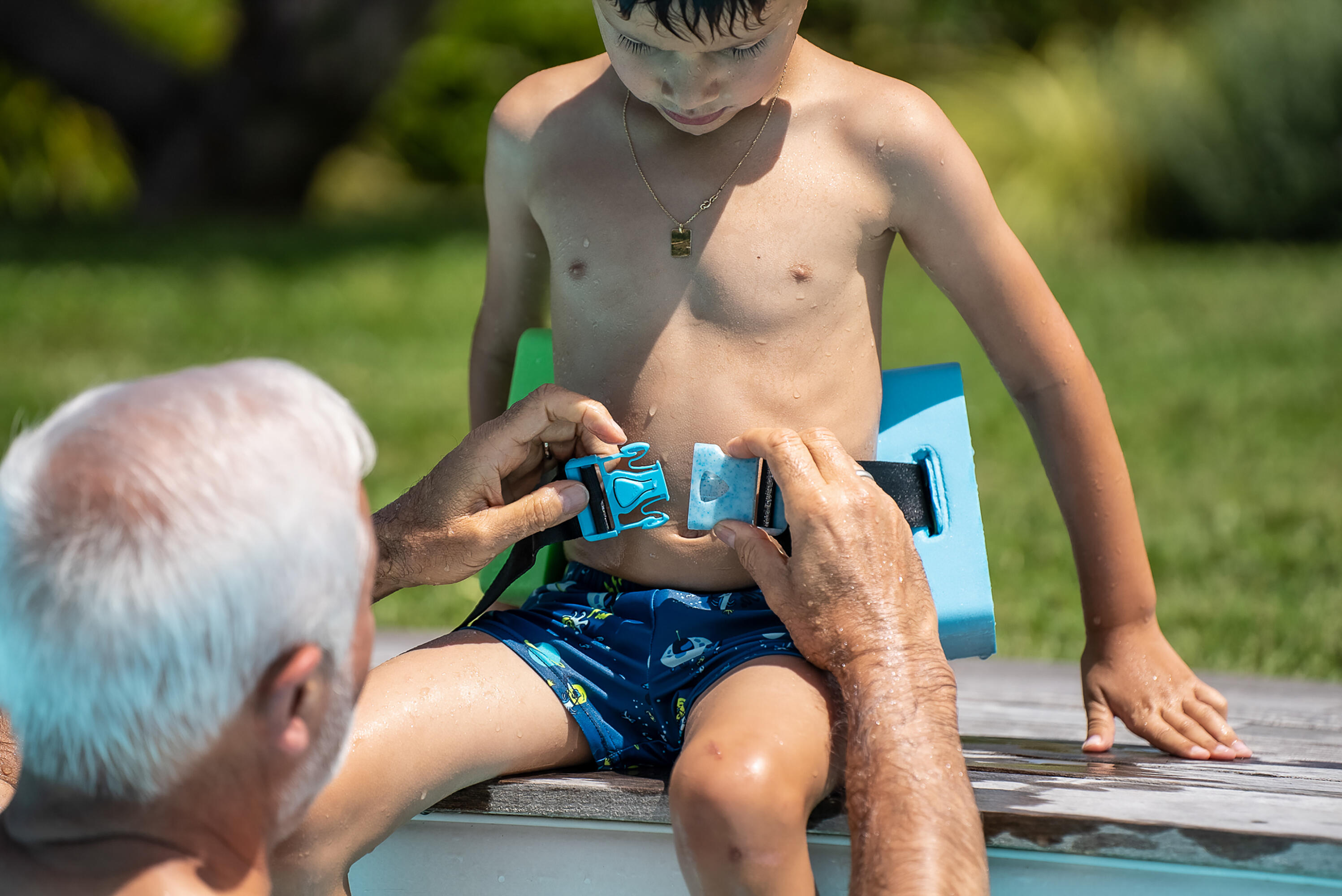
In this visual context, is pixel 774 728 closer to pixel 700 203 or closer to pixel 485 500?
pixel 485 500

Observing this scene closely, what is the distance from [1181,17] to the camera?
43.9ft

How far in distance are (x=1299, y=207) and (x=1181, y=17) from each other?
4.52 metres

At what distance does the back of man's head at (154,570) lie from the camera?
48.7 inches

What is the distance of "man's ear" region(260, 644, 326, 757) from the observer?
4.31ft

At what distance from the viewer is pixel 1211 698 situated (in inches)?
87.0

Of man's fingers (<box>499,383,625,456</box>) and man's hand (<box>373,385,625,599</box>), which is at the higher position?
man's fingers (<box>499,383,625,456</box>)

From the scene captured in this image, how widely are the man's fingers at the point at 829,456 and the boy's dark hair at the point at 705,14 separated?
0.62 metres

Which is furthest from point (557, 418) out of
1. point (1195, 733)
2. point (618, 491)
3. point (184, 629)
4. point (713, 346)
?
point (1195, 733)

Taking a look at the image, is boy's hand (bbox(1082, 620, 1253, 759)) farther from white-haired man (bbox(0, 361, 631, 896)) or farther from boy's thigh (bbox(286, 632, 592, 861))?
white-haired man (bbox(0, 361, 631, 896))

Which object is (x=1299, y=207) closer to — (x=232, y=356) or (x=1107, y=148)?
(x=1107, y=148)

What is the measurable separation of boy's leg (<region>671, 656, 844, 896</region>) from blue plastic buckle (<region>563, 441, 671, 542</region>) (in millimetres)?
407

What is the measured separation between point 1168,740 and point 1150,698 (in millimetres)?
83

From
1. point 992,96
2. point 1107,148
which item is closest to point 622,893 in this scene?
point 1107,148

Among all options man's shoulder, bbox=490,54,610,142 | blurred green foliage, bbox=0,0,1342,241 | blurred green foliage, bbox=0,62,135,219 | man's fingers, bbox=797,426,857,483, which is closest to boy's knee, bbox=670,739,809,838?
man's fingers, bbox=797,426,857,483
